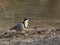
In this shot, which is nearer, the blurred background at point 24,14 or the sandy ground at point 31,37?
the sandy ground at point 31,37

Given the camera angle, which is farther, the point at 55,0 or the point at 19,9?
the point at 55,0

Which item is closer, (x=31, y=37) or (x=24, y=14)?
(x=31, y=37)

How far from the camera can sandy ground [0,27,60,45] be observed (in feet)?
23.1

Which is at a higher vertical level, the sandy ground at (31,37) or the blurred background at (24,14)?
the sandy ground at (31,37)

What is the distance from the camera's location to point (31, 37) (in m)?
7.63

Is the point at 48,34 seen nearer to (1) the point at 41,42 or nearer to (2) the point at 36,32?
(2) the point at 36,32

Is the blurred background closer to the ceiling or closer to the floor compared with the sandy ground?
closer to the floor

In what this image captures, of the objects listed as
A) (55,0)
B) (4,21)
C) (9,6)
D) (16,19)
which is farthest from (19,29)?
(55,0)

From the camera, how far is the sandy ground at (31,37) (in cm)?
705

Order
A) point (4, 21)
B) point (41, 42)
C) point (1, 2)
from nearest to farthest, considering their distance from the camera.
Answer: point (41, 42), point (4, 21), point (1, 2)

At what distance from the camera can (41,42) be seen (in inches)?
278

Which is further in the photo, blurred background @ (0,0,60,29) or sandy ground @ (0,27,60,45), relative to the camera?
blurred background @ (0,0,60,29)

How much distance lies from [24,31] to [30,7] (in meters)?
7.56

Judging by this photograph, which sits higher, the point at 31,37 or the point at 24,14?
the point at 31,37
